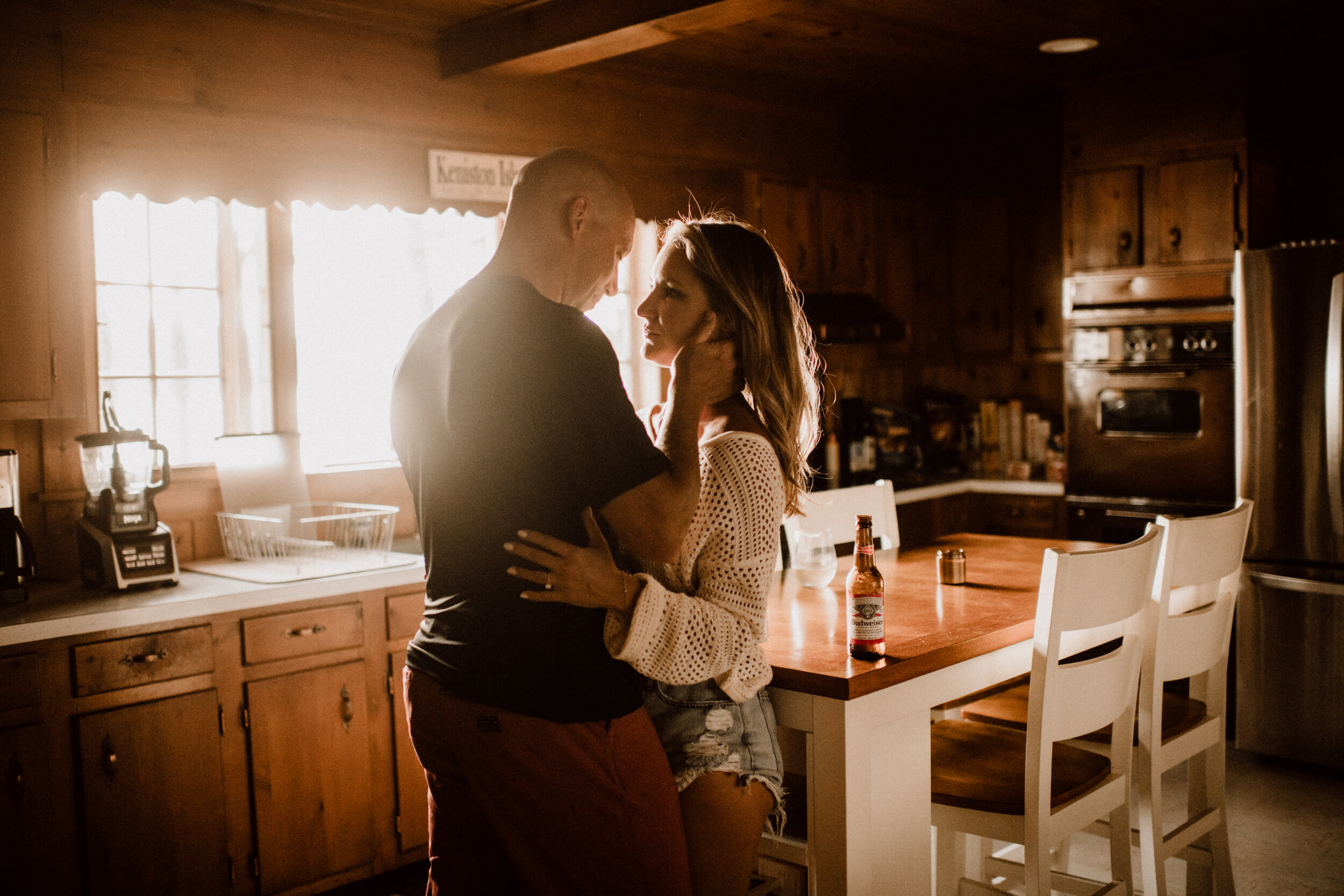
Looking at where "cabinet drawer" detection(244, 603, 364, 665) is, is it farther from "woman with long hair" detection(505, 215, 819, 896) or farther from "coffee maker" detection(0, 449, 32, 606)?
"woman with long hair" detection(505, 215, 819, 896)

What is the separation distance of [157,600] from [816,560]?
158 cm

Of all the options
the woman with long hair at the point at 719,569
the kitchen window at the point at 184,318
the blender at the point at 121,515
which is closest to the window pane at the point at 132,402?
the kitchen window at the point at 184,318

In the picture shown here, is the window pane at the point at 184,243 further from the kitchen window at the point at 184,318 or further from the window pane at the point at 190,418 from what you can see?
the window pane at the point at 190,418

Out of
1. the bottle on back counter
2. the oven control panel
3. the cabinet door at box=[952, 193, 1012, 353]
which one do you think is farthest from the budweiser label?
the cabinet door at box=[952, 193, 1012, 353]

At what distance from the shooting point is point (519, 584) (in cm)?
138

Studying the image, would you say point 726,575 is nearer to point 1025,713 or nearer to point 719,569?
point 719,569

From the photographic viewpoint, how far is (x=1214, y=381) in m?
4.26

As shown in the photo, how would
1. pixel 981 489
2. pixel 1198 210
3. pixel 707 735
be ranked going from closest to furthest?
pixel 707 735, pixel 1198 210, pixel 981 489

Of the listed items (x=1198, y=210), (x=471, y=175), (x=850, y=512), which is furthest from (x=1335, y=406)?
(x=471, y=175)

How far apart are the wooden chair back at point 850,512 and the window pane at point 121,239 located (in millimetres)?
2008

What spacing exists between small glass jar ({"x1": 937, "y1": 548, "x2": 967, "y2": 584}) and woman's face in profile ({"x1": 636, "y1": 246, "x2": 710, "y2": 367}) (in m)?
1.05

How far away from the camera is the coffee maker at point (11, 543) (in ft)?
8.66

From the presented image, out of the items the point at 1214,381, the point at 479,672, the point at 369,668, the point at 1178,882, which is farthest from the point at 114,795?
the point at 1214,381

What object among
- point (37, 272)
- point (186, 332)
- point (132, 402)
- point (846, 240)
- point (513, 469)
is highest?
point (846, 240)
